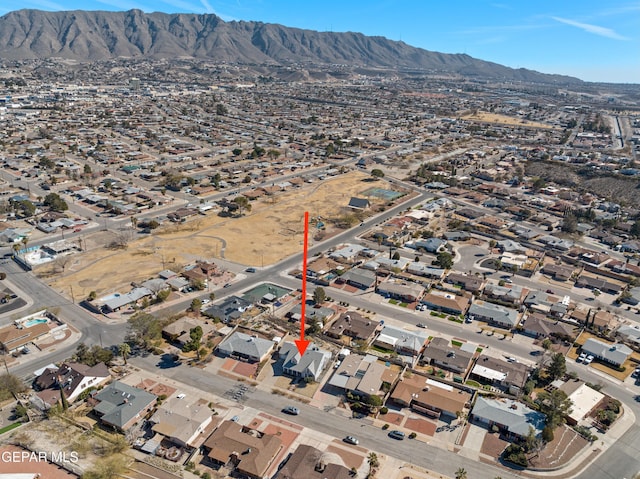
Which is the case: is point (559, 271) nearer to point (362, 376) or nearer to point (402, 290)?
point (402, 290)

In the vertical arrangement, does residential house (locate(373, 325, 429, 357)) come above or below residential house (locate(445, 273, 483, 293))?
below

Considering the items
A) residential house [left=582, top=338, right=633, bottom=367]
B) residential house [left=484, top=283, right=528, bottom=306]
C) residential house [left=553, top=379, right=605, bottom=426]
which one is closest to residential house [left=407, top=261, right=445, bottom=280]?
residential house [left=484, top=283, right=528, bottom=306]

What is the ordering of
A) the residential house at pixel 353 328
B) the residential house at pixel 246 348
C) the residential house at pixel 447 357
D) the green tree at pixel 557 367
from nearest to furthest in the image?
the green tree at pixel 557 367 < the residential house at pixel 447 357 < the residential house at pixel 246 348 < the residential house at pixel 353 328

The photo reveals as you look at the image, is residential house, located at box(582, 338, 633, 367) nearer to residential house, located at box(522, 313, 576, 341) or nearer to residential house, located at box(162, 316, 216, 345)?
residential house, located at box(522, 313, 576, 341)

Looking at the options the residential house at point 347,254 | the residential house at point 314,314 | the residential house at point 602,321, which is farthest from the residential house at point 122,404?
the residential house at point 602,321

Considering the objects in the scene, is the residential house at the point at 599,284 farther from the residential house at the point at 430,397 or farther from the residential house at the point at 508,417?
the residential house at the point at 430,397

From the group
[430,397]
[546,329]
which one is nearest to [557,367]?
[546,329]
